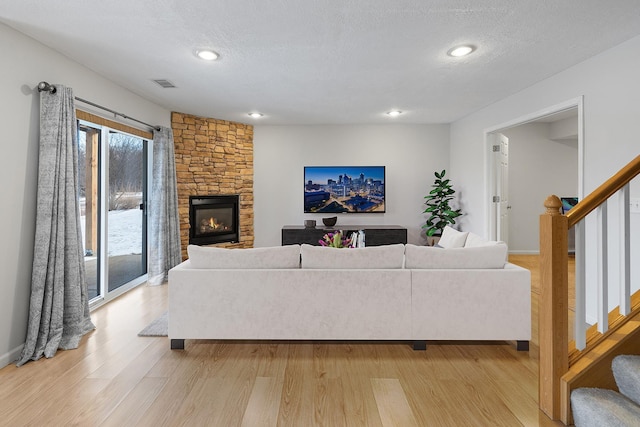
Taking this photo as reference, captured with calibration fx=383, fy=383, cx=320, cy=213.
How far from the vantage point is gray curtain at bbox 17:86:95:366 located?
2.90 metres

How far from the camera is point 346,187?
6762 mm

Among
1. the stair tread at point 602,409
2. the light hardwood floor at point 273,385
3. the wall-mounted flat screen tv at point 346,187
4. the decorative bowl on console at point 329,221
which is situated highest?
the wall-mounted flat screen tv at point 346,187

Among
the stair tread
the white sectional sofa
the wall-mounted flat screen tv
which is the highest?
the wall-mounted flat screen tv

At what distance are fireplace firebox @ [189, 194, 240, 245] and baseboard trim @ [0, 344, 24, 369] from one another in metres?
3.23

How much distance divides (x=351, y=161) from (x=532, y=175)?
3.46m

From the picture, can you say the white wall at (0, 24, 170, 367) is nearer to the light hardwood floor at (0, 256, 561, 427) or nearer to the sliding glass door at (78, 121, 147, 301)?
the light hardwood floor at (0, 256, 561, 427)

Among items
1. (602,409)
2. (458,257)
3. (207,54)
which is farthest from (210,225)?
(602,409)

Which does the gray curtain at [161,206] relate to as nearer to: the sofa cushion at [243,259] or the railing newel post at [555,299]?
the sofa cushion at [243,259]

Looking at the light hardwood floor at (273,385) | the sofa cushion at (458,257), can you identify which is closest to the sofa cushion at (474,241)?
the sofa cushion at (458,257)

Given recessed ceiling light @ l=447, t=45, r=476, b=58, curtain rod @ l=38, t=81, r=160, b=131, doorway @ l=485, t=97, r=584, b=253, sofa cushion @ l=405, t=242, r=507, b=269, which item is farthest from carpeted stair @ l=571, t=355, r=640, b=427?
doorway @ l=485, t=97, r=584, b=253

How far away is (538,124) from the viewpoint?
7.14 meters

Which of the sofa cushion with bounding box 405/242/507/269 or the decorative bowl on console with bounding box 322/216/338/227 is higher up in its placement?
the decorative bowl on console with bounding box 322/216/338/227

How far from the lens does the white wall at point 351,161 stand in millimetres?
6762

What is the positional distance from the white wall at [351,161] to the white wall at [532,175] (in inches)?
60.6
